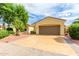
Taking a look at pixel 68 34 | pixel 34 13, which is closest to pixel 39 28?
pixel 68 34

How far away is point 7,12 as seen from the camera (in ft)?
51.9

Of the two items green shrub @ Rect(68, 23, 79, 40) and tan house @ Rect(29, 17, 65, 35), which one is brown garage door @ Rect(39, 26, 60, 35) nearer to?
tan house @ Rect(29, 17, 65, 35)

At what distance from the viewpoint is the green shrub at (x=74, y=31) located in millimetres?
13717

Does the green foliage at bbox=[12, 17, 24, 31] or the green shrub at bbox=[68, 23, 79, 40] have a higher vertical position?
the green foliage at bbox=[12, 17, 24, 31]

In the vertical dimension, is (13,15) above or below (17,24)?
above

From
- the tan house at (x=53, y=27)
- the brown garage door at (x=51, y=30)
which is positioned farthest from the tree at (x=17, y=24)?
the brown garage door at (x=51, y=30)

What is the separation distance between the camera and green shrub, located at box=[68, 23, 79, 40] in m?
13.7

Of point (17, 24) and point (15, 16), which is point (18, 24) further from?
point (15, 16)

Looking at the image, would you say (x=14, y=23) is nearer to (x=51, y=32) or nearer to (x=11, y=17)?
(x=11, y=17)

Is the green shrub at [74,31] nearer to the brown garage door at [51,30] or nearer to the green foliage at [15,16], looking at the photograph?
the brown garage door at [51,30]

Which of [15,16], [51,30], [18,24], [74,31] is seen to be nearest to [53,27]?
[51,30]

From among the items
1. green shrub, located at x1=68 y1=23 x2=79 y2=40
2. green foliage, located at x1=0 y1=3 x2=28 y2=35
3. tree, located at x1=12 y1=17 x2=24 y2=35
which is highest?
green foliage, located at x1=0 y1=3 x2=28 y2=35

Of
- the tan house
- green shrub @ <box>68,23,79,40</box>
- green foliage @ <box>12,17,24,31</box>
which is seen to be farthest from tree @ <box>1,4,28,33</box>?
green shrub @ <box>68,23,79,40</box>

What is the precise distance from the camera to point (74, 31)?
1405 cm
